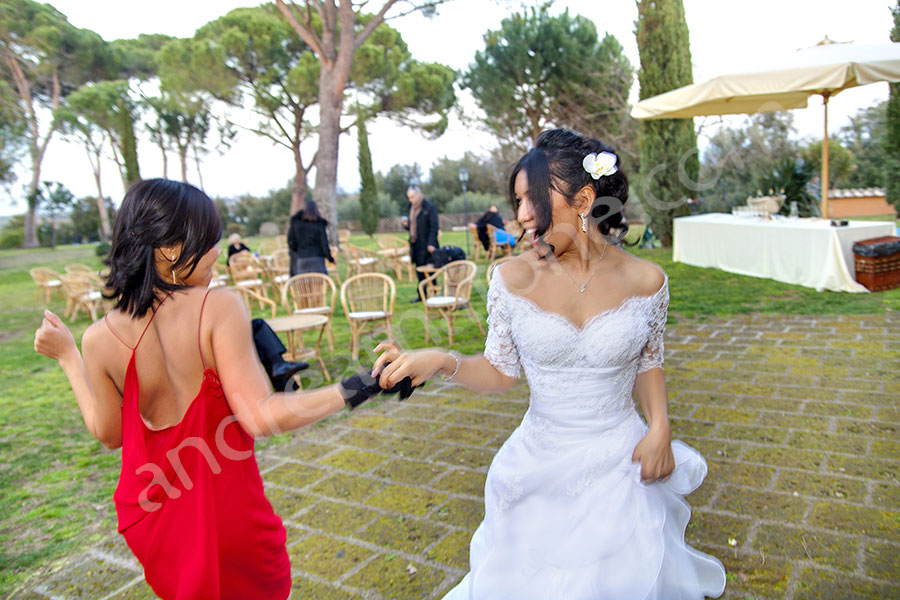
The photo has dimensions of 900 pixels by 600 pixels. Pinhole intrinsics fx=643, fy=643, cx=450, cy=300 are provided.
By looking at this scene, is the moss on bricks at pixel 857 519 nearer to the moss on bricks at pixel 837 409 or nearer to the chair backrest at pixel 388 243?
the moss on bricks at pixel 837 409

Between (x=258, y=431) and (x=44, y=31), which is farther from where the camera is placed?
(x=44, y=31)

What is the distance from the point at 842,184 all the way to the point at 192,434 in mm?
23255

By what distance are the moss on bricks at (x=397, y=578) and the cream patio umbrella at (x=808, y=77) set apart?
7.30 metres

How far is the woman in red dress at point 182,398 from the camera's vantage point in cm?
128

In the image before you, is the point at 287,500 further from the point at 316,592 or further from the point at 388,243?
the point at 388,243

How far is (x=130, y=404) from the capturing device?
1.30 meters

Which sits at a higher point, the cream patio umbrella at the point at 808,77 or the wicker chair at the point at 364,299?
the cream patio umbrella at the point at 808,77

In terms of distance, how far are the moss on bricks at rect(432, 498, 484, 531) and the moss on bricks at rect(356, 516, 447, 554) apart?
73 millimetres

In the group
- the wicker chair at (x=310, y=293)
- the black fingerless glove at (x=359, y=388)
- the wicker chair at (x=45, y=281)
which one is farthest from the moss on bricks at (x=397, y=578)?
the wicker chair at (x=45, y=281)

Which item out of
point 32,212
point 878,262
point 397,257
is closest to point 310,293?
point 397,257

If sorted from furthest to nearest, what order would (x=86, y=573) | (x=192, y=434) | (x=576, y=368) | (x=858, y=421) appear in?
(x=858, y=421), (x=86, y=573), (x=576, y=368), (x=192, y=434)

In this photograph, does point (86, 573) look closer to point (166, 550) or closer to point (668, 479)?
point (166, 550)

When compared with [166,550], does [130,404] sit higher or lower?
higher

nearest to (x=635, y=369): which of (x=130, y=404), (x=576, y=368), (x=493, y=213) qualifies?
(x=576, y=368)
